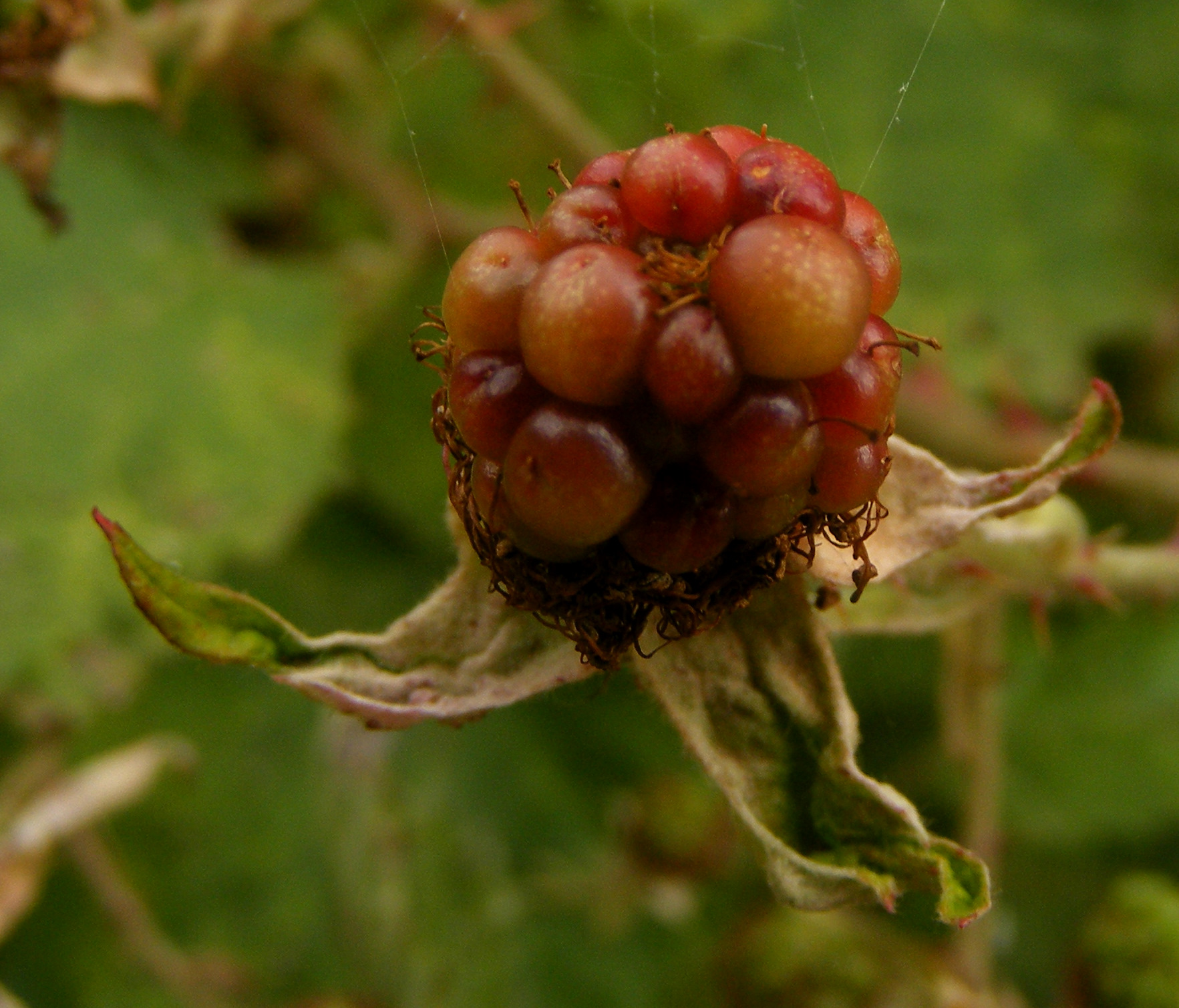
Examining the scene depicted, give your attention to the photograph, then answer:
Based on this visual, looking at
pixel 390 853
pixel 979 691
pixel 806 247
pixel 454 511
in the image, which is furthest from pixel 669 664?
pixel 390 853

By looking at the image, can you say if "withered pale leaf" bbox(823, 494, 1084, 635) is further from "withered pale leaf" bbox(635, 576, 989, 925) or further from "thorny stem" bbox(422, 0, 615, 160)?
"thorny stem" bbox(422, 0, 615, 160)

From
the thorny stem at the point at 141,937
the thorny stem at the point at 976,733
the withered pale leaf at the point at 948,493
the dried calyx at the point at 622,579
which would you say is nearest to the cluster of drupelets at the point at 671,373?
the dried calyx at the point at 622,579

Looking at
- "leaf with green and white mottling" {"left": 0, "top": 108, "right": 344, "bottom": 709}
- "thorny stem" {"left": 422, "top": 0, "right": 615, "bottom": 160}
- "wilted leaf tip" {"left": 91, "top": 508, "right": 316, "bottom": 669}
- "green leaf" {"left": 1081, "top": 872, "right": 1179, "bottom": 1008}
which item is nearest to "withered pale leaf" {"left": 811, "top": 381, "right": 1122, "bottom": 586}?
"wilted leaf tip" {"left": 91, "top": 508, "right": 316, "bottom": 669}

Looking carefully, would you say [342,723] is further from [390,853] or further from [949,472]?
[949,472]

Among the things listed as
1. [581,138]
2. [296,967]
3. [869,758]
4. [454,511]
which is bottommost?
[296,967]

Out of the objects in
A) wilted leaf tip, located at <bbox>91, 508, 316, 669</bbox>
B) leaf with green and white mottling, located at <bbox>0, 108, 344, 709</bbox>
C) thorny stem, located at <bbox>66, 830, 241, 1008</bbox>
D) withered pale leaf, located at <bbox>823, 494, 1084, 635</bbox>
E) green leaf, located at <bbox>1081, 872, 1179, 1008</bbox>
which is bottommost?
thorny stem, located at <bbox>66, 830, 241, 1008</bbox>

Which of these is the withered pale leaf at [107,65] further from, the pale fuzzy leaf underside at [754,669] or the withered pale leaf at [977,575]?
the withered pale leaf at [977,575]
